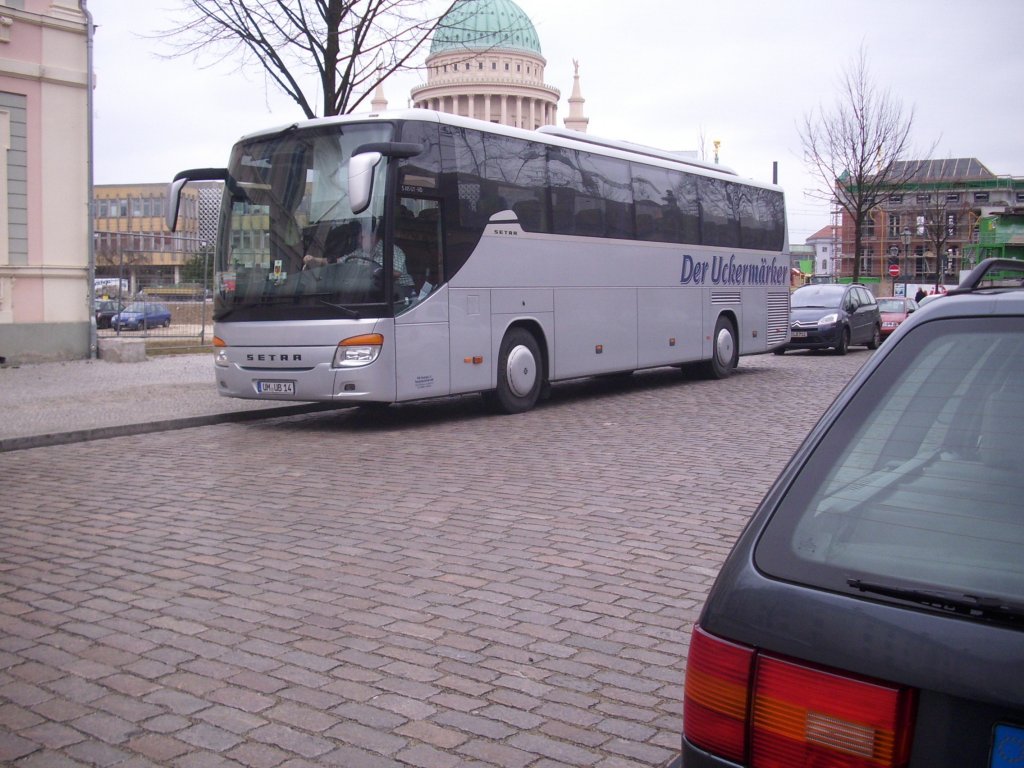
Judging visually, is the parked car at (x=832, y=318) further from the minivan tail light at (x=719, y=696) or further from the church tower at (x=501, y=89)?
the church tower at (x=501, y=89)

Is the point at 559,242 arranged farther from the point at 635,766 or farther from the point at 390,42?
the point at 635,766

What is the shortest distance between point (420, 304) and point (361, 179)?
1997 mm

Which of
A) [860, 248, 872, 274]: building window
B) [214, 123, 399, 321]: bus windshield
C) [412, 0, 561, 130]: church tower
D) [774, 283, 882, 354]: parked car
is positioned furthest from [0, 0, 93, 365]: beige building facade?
[860, 248, 872, 274]: building window

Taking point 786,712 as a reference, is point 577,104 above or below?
above

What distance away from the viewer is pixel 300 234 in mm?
12375

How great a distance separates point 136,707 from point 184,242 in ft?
70.9

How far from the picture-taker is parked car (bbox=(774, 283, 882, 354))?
2648 cm

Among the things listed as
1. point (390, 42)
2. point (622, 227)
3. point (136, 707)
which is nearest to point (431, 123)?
point (622, 227)

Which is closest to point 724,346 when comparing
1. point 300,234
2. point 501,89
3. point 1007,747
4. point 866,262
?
point 300,234

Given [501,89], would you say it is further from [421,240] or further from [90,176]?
[421,240]

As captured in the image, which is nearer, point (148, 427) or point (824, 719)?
point (824, 719)

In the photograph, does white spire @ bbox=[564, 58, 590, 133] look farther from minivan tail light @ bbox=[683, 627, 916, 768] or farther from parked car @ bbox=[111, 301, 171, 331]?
minivan tail light @ bbox=[683, 627, 916, 768]

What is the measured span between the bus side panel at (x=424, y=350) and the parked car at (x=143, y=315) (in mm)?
14850

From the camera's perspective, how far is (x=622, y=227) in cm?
1652
